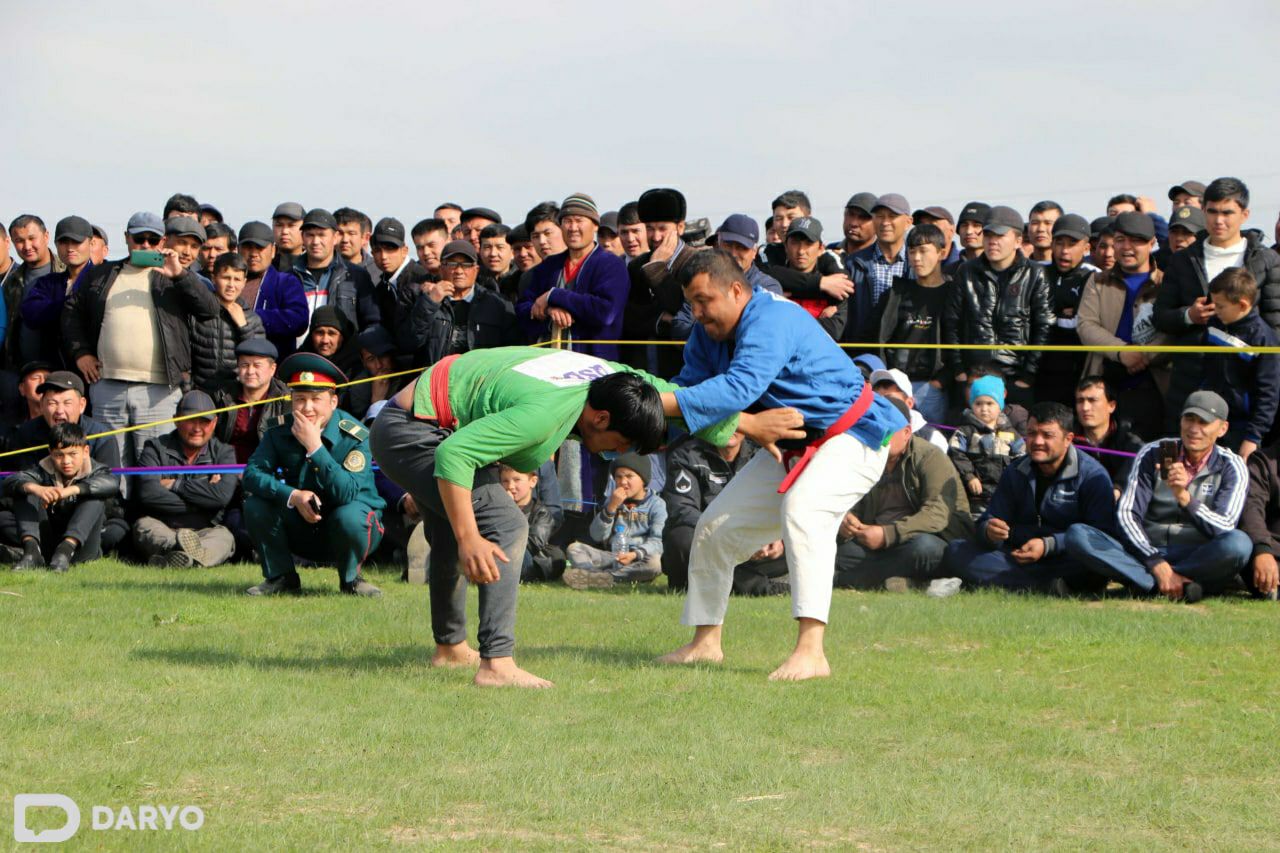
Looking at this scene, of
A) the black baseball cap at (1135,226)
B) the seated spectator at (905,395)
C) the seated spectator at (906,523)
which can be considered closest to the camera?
the seated spectator at (906,523)

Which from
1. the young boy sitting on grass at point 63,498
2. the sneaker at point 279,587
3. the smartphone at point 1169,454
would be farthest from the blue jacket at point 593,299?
the smartphone at point 1169,454

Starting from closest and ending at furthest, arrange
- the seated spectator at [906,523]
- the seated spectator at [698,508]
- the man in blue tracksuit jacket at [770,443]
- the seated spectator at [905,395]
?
1. the man in blue tracksuit jacket at [770,443]
2. the seated spectator at [698,508]
3. the seated spectator at [906,523]
4. the seated spectator at [905,395]

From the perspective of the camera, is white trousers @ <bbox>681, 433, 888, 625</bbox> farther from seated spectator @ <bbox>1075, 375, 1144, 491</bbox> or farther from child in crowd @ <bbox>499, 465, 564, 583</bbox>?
seated spectator @ <bbox>1075, 375, 1144, 491</bbox>

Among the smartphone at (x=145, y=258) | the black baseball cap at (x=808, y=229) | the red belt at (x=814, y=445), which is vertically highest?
the black baseball cap at (x=808, y=229)

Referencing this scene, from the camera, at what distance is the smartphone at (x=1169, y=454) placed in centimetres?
1007

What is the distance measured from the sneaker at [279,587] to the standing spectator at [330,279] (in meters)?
3.31

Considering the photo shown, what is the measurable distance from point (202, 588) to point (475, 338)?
3.12 metres

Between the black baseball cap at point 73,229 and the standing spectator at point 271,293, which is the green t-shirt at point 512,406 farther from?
the black baseball cap at point 73,229

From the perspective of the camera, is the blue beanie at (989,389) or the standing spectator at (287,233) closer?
the blue beanie at (989,389)

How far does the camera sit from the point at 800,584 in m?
Answer: 7.14

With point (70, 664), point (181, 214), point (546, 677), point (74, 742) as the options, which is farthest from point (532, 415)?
point (181, 214)

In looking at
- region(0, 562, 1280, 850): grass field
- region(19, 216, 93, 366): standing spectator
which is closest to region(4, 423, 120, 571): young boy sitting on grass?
region(19, 216, 93, 366): standing spectator

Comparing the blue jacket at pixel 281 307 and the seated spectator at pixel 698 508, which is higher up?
the blue jacket at pixel 281 307

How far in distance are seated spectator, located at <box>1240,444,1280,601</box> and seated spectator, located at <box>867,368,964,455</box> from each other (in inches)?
81.2
